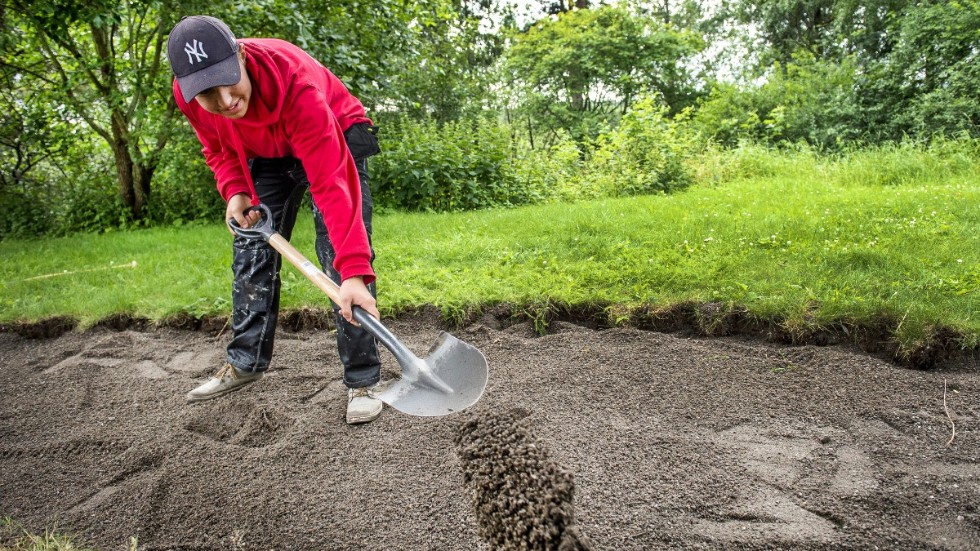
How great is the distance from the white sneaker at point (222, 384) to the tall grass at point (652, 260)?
1264mm

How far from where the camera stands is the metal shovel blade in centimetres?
236

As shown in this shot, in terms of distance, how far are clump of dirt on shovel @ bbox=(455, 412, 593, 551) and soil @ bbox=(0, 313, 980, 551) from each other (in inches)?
3.5

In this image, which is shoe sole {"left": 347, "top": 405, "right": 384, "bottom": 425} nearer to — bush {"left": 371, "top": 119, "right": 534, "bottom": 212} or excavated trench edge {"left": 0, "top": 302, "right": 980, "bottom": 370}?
excavated trench edge {"left": 0, "top": 302, "right": 980, "bottom": 370}

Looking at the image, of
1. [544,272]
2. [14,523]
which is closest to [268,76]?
[14,523]

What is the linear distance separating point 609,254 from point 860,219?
6.99 ft

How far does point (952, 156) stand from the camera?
7.32m

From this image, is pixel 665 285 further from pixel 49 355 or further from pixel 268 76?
pixel 49 355

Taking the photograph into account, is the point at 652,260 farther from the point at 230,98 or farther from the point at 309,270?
the point at 230,98

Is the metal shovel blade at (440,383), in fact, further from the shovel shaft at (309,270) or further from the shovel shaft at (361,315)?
the shovel shaft at (309,270)

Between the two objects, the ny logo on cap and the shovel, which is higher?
the ny logo on cap

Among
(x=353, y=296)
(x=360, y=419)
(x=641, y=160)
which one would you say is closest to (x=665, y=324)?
(x=360, y=419)

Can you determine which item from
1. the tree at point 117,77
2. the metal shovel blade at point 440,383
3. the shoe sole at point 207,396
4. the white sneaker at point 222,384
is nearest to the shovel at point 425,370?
the metal shovel blade at point 440,383

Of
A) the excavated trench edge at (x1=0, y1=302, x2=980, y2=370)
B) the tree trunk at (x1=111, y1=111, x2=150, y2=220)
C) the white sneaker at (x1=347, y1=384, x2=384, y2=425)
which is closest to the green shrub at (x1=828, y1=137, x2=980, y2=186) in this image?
the excavated trench edge at (x1=0, y1=302, x2=980, y2=370)

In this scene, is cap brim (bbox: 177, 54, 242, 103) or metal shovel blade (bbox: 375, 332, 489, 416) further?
metal shovel blade (bbox: 375, 332, 489, 416)
